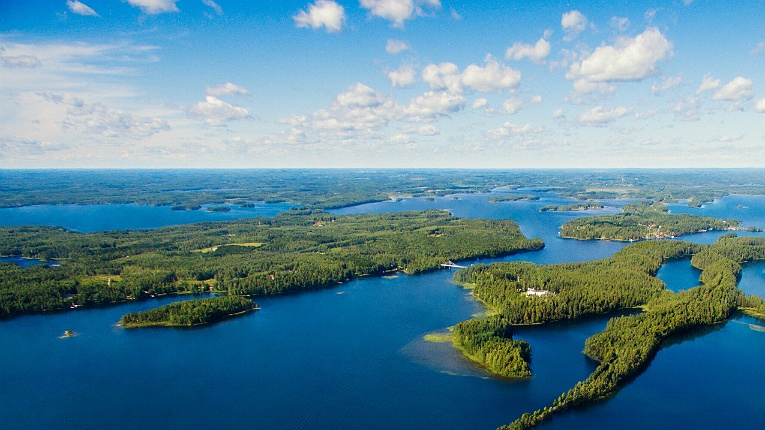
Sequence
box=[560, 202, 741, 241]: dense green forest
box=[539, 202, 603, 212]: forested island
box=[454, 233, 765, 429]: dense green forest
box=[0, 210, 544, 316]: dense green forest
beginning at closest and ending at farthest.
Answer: box=[454, 233, 765, 429]: dense green forest → box=[0, 210, 544, 316]: dense green forest → box=[560, 202, 741, 241]: dense green forest → box=[539, 202, 603, 212]: forested island

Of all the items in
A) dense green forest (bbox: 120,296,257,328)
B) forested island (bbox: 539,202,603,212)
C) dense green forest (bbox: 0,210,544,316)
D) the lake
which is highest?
forested island (bbox: 539,202,603,212)

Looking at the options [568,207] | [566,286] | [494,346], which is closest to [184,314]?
[494,346]

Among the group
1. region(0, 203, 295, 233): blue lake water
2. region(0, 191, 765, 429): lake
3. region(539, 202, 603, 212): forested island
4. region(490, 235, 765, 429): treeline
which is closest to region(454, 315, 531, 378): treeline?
region(0, 191, 765, 429): lake

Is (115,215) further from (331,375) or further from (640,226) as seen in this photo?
(640,226)

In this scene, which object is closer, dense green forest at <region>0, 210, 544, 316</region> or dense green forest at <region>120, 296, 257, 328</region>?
dense green forest at <region>120, 296, 257, 328</region>

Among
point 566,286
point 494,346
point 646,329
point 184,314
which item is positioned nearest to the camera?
point 494,346

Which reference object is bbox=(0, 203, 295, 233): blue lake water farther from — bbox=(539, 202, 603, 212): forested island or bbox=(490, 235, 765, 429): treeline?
bbox=(490, 235, 765, 429): treeline

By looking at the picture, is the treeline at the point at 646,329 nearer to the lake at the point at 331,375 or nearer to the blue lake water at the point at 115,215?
the lake at the point at 331,375
